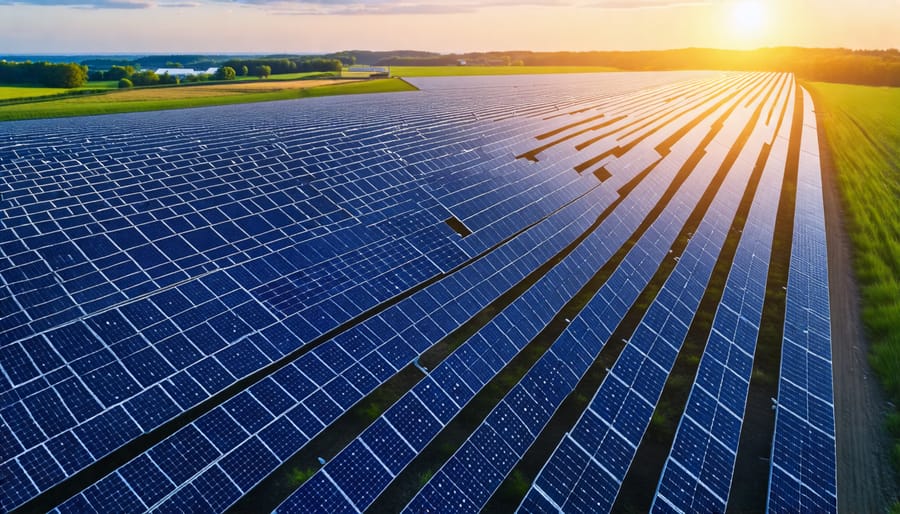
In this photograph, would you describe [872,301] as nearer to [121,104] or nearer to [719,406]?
[719,406]

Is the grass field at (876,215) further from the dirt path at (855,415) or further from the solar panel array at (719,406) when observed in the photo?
the solar panel array at (719,406)

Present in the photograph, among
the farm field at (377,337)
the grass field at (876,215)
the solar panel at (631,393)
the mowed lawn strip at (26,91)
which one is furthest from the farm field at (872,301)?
the mowed lawn strip at (26,91)

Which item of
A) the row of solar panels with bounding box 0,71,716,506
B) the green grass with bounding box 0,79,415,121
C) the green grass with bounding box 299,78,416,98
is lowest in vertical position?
→ the row of solar panels with bounding box 0,71,716,506

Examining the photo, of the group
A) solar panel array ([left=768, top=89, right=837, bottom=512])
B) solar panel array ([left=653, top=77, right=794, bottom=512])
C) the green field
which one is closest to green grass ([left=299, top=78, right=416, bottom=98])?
the green field

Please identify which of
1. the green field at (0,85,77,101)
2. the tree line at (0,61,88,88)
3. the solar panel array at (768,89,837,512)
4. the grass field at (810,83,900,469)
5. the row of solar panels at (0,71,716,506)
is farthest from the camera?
the tree line at (0,61,88,88)

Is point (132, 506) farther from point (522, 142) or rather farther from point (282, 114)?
point (282, 114)

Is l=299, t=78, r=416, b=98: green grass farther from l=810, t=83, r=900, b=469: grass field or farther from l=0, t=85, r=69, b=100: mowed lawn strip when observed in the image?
l=810, t=83, r=900, b=469: grass field

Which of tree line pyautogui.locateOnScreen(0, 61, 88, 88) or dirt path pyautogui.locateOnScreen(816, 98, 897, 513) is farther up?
tree line pyautogui.locateOnScreen(0, 61, 88, 88)
